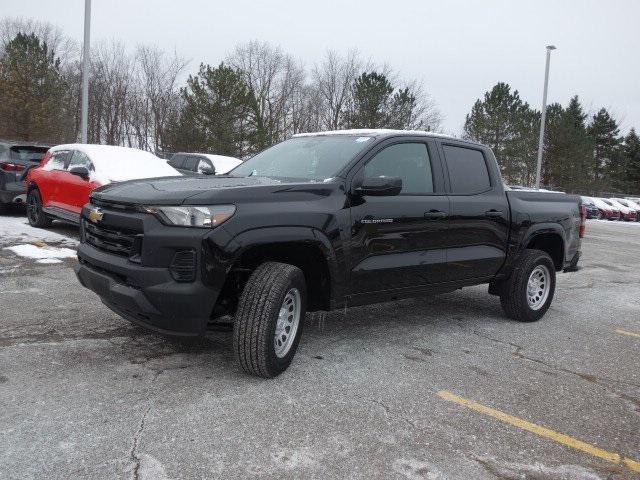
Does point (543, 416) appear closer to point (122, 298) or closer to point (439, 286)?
point (439, 286)

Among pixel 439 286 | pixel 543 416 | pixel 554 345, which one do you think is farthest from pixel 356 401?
pixel 554 345

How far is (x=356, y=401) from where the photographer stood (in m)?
3.64

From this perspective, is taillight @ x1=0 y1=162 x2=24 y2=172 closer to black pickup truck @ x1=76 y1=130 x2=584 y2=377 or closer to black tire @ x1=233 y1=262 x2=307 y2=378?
black pickup truck @ x1=76 y1=130 x2=584 y2=377

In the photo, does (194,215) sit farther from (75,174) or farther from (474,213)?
(75,174)

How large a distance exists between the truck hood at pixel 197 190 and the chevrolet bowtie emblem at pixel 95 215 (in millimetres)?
89

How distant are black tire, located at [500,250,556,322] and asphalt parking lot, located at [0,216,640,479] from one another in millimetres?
223

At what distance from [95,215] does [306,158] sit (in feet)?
5.63

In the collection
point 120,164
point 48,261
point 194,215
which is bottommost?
point 48,261

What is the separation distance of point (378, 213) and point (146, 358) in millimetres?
2018

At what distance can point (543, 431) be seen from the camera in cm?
339

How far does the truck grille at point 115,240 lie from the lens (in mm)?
3668

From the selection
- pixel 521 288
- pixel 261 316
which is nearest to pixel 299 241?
pixel 261 316

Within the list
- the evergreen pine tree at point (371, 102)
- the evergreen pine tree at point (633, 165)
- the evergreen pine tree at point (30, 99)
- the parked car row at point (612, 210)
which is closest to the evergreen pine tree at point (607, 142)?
the evergreen pine tree at point (633, 165)

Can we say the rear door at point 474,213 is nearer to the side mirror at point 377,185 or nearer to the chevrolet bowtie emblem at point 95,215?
the side mirror at point 377,185
